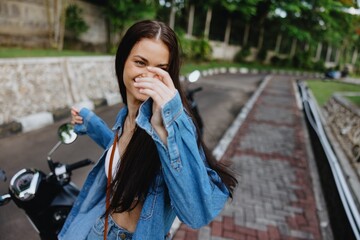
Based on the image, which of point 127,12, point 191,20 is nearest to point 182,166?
point 127,12

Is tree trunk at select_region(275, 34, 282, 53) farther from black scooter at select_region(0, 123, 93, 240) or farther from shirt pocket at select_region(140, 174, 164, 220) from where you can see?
shirt pocket at select_region(140, 174, 164, 220)

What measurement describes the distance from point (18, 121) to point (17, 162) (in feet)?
4.58

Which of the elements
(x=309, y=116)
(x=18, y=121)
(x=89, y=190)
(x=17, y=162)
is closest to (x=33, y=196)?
(x=89, y=190)

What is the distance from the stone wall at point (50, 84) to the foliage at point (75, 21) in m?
3.20

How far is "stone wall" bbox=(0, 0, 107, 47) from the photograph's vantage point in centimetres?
856

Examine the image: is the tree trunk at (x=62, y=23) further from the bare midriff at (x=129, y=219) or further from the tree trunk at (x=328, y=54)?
the tree trunk at (x=328, y=54)

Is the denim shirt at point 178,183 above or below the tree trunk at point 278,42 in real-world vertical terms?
below

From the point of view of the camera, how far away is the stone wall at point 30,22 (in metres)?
8.56

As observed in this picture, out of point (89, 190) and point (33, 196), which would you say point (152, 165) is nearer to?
point (89, 190)

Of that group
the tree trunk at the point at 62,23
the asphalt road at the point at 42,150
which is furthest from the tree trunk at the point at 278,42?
the tree trunk at the point at 62,23

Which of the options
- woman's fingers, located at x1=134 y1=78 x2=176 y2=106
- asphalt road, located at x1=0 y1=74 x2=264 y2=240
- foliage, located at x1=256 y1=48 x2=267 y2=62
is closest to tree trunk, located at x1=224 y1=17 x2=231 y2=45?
foliage, located at x1=256 y1=48 x2=267 y2=62

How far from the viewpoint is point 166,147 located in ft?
3.07

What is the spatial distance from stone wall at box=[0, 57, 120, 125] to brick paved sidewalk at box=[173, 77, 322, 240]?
9.25 ft

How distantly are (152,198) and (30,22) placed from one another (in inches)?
398
